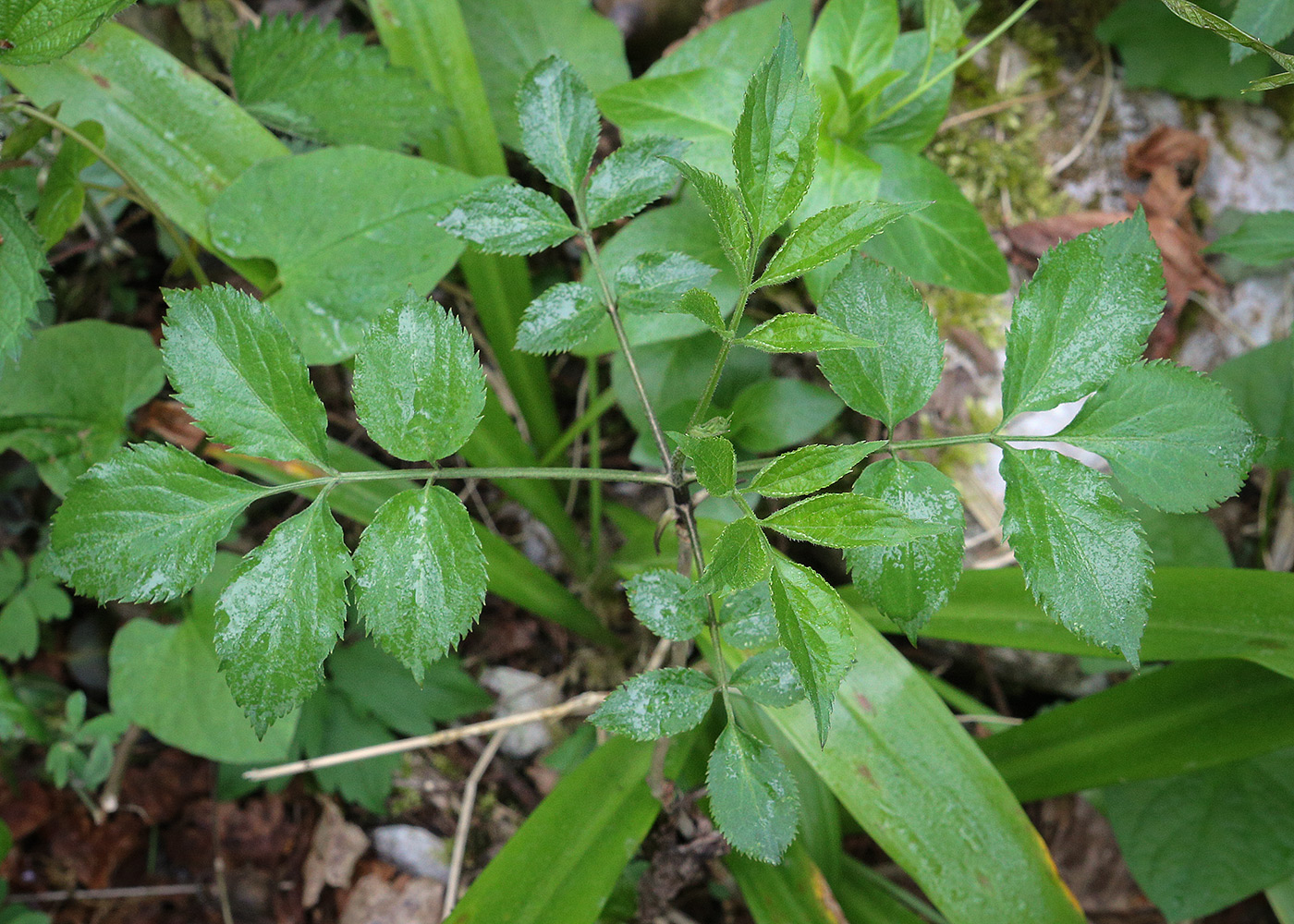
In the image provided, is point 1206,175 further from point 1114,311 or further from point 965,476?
point 1114,311

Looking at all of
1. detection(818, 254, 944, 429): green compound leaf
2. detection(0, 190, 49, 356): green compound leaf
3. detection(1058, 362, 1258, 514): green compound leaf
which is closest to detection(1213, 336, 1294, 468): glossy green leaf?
detection(1058, 362, 1258, 514): green compound leaf

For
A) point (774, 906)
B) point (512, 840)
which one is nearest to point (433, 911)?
point (512, 840)

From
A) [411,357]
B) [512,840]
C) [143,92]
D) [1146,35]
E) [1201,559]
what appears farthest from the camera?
[1146,35]

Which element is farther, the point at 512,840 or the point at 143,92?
the point at 143,92

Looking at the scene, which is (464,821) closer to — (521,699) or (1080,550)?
(521,699)

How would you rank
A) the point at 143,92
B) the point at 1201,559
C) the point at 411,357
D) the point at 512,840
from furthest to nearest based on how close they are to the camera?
the point at 1201,559 → the point at 143,92 → the point at 512,840 → the point at 411,357

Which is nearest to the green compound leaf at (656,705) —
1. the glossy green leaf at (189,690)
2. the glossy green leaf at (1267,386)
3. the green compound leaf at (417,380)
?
the green compound leaf at (417,380)

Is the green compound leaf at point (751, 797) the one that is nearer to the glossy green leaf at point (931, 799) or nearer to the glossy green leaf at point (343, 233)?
the glossy green leaf at point (931, 799)
